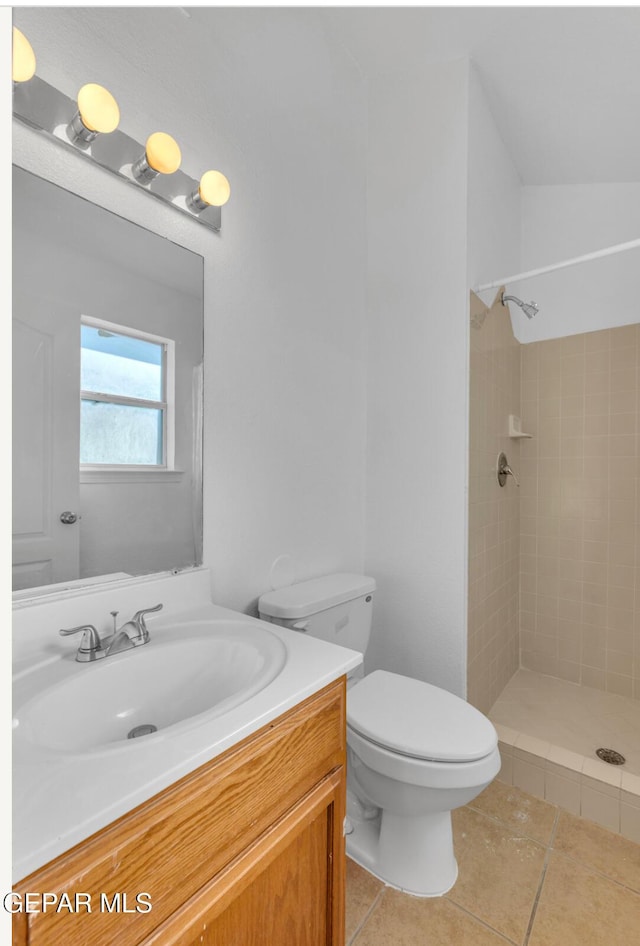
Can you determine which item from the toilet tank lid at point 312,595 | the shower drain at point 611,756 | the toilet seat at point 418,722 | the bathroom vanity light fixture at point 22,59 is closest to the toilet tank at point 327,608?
the toilet tank lid at point 312,595

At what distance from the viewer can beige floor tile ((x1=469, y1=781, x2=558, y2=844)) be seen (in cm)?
153

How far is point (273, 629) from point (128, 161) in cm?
113

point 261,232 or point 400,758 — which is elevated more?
point 261,232

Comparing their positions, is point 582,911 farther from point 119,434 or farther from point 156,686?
point 119,434

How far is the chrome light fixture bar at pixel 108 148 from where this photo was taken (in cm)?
93

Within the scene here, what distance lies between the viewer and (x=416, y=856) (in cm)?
133

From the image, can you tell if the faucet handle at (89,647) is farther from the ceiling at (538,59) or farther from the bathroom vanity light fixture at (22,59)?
the ceiling at (538,59)

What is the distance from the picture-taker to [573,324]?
241 centimetres

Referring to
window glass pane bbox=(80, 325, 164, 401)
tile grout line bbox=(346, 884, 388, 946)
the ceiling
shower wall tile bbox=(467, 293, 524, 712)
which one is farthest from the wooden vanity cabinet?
the ceiling

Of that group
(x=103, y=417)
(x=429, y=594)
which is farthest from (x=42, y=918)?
(x=429, y=594)

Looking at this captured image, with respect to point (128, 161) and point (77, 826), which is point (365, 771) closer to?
point (77, 826)

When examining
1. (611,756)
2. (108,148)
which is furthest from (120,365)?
(611,756)

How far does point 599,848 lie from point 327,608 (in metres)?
1.12

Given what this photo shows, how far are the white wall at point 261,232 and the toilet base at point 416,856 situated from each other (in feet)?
2.55
